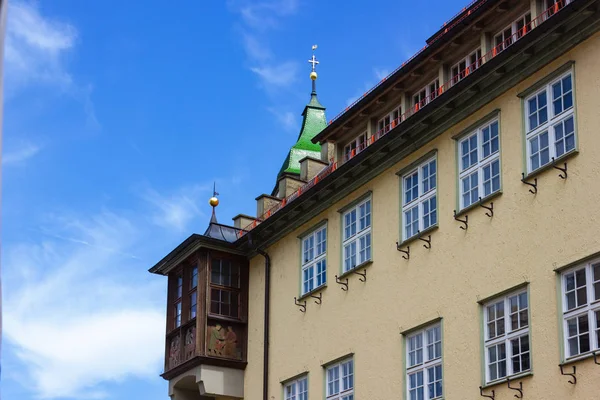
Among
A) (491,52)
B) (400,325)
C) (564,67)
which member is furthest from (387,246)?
(564,67)

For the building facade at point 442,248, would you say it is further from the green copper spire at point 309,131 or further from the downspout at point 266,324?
the green copper spire at point 309,131

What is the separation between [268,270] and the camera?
2558 cm

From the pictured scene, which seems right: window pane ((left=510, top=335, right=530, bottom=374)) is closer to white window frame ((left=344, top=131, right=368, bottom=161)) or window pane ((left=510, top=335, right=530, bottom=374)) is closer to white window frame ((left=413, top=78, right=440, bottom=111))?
white window frame ((left=413, top=78, right=440, bottom=111))

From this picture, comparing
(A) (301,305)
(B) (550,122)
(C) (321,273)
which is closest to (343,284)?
(C) (321,273)

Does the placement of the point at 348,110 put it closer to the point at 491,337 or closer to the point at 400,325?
the point at 400,325

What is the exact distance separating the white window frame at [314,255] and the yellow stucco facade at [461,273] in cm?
23

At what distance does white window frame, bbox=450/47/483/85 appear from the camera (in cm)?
1997

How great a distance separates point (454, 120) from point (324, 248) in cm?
564

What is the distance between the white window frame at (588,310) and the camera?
14.4 meters

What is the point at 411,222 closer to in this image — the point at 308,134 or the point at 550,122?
the point at 550,122

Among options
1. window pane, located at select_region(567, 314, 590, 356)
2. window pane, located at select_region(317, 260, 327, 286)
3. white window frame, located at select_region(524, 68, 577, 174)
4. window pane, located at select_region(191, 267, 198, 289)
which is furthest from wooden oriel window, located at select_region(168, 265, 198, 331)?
window pane, located at select_region(567, 314, 590, 356)

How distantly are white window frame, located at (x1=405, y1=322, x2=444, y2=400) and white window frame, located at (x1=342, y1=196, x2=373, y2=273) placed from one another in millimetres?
2548

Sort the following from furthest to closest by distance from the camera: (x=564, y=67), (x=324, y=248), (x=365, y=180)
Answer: (x=324, y=248), (x=365, y=180), (x=564, y=67)

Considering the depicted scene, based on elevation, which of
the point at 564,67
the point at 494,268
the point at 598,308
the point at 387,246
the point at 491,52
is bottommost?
the point at 598,308
